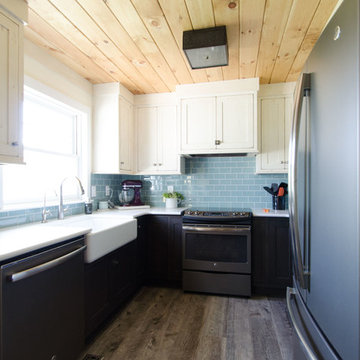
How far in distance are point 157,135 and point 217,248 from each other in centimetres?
162

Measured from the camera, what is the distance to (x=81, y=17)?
177cm

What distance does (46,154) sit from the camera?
2432 mm

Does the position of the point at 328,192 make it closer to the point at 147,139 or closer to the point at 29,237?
the point at 29,237

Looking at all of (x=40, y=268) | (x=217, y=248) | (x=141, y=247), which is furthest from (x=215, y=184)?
(x=40, y=268)

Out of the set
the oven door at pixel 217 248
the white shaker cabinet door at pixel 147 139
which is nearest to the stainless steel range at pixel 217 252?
the oven door at pixel 217 248

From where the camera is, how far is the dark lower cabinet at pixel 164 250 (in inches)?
114

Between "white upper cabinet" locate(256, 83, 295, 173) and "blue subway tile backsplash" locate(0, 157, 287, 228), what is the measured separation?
0.89 ft

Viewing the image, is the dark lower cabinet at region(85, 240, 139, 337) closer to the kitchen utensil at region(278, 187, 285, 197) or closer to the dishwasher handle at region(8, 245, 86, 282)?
the dishwasher handle at region(8, 245, 86, 282)

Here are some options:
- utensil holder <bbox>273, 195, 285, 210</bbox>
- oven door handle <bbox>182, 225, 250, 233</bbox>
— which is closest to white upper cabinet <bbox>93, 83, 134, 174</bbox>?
oven door handle <bbox>182, 225, 250, 233</bbox>

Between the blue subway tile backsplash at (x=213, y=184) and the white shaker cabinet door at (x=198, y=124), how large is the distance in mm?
433

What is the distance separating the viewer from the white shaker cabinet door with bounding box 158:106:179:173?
10.8ft

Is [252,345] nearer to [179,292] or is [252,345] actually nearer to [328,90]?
[179,292]

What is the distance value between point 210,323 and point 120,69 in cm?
258

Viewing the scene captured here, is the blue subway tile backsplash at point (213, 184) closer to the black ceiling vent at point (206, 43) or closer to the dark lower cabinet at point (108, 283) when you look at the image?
the dark lower cabinet at point (108, 283)
